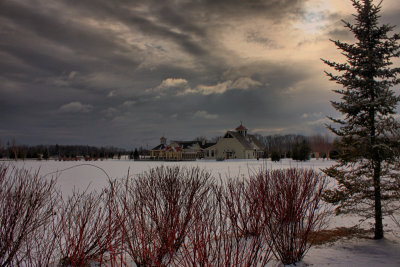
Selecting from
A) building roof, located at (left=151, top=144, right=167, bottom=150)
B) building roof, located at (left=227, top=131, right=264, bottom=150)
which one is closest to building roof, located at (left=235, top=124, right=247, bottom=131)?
A: building roof, located at (left=227, top=131, right=264, bottom=150)

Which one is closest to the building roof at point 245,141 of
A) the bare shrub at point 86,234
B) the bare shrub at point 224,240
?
the bare shrub at point 224,240

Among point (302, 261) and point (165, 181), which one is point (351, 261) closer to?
point (302, 261)

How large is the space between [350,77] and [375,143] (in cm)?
237

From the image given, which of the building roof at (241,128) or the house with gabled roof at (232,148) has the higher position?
the building roof at (241,128)

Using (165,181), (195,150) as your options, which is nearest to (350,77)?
(165,181)

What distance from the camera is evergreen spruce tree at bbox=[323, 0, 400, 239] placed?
8.30 metres

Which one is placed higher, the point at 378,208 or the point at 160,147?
the point at 160,147

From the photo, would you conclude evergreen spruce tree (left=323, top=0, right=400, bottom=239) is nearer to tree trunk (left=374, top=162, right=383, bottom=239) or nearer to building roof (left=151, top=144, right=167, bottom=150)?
tree trunk (left=374, top=162, right=383, bottom=239)

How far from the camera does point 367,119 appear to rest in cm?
877

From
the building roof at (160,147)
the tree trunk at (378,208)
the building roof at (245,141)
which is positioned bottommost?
the tree trunk at (378,208)

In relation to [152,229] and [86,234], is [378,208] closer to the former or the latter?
[152,229]

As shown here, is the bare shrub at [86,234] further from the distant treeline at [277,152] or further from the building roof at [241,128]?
the building roof at [241,128]

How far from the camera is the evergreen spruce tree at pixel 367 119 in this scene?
8.30 m

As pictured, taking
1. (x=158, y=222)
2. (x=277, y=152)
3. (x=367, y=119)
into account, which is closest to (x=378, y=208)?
(x=367, y=119)
